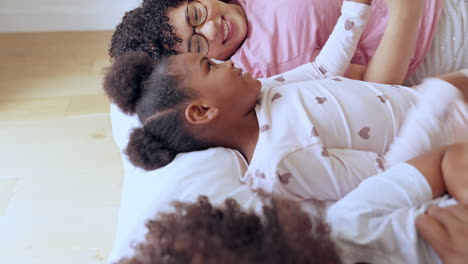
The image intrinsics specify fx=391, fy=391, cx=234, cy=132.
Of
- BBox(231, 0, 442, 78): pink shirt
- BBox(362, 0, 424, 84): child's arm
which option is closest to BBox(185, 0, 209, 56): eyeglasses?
BBox(231, 0, 442, 78): pink shirt

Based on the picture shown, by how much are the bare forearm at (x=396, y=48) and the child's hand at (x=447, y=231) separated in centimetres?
45

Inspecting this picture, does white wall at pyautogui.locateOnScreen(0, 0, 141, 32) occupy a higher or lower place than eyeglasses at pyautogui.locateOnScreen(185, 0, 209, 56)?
lower

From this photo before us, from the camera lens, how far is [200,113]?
32.0 inches

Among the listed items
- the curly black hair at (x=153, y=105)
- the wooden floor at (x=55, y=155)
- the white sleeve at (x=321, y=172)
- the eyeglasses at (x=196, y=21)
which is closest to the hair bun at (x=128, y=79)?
the curly black hair at (x=153, y=105)

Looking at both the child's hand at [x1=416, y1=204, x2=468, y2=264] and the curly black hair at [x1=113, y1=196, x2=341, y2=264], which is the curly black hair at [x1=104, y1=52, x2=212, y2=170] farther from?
the child's hand at [x1=416, y1=204, x2=468, y2=264]

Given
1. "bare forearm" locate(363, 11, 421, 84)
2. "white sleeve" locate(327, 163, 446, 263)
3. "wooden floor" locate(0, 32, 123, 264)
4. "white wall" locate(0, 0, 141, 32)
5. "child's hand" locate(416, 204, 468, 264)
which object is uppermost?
"bare forearm" locate(363, 11, 421, 84)

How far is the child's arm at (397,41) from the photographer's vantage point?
90 cm

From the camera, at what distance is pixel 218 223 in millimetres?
509

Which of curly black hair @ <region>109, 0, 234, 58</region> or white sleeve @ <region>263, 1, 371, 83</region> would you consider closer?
white sleeve @ <region>263, 1, 371, 83</region>

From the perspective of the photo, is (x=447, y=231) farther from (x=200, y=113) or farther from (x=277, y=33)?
(x=277, y=33)

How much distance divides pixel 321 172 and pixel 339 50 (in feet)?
1.24

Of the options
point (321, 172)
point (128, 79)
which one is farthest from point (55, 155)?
point (321, 172)

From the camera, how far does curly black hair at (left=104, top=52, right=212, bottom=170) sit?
81 cm

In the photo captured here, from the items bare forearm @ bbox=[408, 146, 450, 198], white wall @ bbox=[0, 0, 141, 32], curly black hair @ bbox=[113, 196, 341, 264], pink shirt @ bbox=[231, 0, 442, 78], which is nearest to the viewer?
curly black hair @ bbox=[113, 196, 341, 264]
